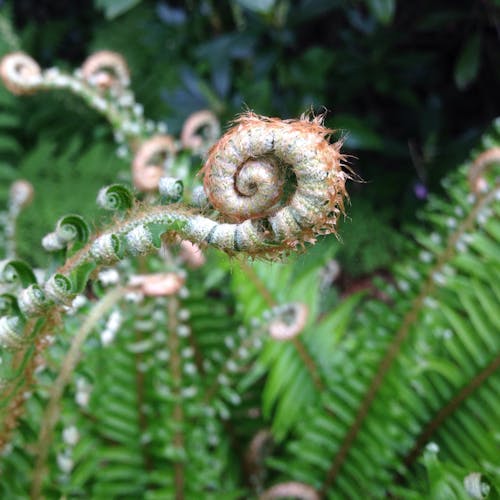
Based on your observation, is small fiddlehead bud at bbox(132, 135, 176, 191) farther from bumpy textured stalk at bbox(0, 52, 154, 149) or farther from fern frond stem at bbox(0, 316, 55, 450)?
fern frond stem at bbox(0, 316, 55, 450)

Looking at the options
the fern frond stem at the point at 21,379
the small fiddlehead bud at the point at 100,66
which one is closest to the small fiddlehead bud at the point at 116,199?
the fern frond stem at the point at 21,379

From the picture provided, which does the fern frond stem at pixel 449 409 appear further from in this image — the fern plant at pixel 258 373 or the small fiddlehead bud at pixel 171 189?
the small fiddlehead bud at pixel 171 189

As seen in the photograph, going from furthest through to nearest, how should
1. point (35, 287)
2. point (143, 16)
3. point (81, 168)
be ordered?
point (143, 16)
point (81, 168)
point (35, 287)

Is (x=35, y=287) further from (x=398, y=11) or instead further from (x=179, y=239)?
(x=398, y=11)

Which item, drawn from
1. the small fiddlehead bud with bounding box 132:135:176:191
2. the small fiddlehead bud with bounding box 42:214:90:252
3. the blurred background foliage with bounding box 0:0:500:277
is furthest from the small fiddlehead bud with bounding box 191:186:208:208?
the blurred background foliage with bounding box 0:0:500:277

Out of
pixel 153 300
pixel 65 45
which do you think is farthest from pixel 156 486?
pixel 65 45
